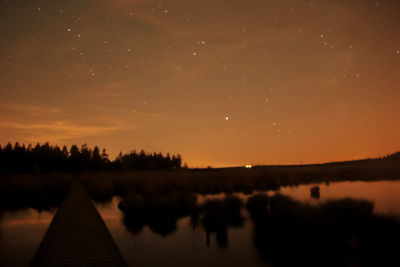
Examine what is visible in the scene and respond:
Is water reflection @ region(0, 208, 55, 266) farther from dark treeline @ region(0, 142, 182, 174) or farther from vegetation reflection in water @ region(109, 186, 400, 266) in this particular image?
dark treeline @ region(0, 142, 182, 174)

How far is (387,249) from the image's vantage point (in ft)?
36.0

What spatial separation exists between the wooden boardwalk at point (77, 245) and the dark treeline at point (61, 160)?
54.7 meters

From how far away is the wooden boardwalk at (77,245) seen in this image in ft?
28.2

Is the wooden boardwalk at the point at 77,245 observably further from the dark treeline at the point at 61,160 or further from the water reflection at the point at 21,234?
the dark treeline at the point at 61,160

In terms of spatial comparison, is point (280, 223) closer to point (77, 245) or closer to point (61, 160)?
point (77, 245)

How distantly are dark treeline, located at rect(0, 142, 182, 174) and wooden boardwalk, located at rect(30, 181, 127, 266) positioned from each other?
54669 millimetres

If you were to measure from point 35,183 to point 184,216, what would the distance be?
80.8ft

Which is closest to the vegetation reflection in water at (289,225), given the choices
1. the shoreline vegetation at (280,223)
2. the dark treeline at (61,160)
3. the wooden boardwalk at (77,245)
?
the shoreline vegetation at (280,223)

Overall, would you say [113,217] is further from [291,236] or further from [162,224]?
[291,236]

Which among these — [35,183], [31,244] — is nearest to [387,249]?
[31,244]

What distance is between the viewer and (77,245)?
1005 cm

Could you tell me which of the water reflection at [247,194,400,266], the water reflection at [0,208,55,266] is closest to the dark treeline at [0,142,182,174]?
the water reflection at [0,208,55,266]

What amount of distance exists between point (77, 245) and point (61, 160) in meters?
82.2

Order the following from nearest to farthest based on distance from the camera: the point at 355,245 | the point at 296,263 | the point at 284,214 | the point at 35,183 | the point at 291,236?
1. the point at 296,263
2. the point at 355,245
3. the point at 291,236
4. the point at 284,214
5. the point at 35,183
